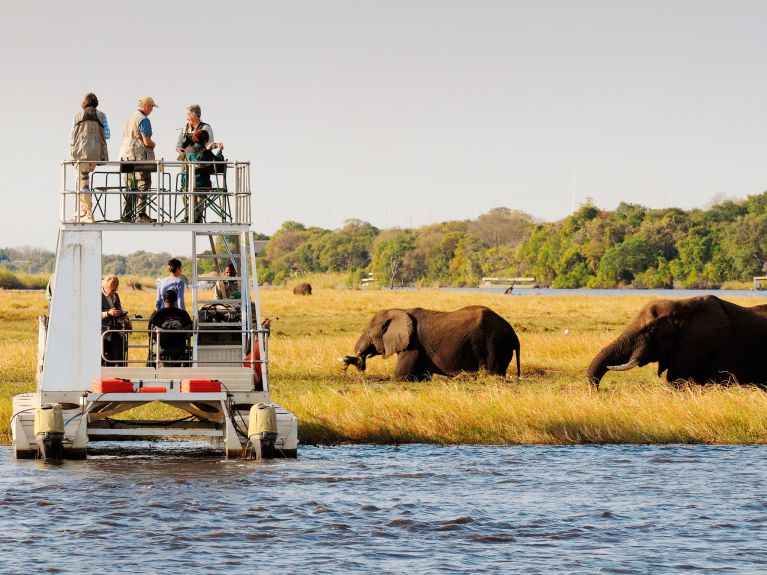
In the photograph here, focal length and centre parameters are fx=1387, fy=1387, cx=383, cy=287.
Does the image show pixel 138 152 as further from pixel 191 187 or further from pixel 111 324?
pixel 111 324

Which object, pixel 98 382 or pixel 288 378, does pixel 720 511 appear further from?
pixel 288 378

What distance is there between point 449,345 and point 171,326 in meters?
11.0

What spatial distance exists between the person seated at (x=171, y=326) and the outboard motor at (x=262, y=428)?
1.27m

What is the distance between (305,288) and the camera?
78938 millimetres

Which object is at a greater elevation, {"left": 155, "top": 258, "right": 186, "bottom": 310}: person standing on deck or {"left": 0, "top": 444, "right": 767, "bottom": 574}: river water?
{"left": 155, "top": 258, "right": 186, "bottom": 310}: person standing on deck

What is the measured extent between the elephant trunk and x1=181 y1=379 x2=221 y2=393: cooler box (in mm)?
9047

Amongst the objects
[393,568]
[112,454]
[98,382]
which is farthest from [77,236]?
[393,568]

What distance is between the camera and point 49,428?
17312mm

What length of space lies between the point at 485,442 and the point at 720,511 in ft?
17.6

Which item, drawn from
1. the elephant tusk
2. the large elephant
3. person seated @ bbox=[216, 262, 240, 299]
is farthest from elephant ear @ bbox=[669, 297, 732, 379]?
person seated @ bbox=[216, 262, 240, 299]

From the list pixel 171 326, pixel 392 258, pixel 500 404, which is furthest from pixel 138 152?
pixel 392 258

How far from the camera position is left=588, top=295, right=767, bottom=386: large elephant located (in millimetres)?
24688

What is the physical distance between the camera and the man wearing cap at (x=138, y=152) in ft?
62.0

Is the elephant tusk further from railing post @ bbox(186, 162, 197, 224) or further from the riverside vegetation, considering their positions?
railing post @ bbox(186, 162, 197, 224)
